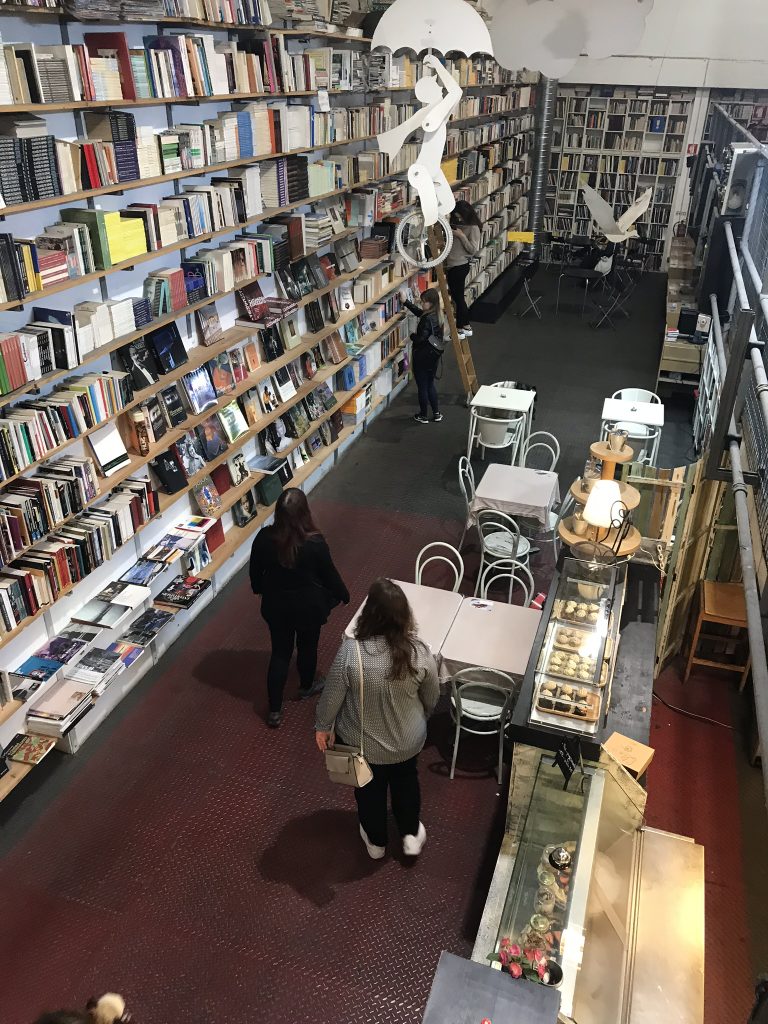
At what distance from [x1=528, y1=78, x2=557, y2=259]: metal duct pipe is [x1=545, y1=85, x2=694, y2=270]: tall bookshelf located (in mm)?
361

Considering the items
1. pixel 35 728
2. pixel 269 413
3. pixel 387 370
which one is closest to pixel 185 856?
pixel 35 728

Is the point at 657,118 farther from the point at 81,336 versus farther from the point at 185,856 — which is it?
the point at 185,856

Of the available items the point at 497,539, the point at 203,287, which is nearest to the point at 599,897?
the point at 497,539

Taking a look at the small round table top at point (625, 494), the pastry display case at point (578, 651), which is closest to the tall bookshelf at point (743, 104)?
the small round table top at point (625, 494)

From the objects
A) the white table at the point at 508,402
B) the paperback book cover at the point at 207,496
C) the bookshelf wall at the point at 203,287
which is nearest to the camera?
the bookshelf wall at the point at 203,287

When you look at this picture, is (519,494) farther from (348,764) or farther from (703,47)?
(703,47)

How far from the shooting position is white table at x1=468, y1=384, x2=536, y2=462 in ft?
23.9

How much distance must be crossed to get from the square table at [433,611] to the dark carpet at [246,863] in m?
0.63

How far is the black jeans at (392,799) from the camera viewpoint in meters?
3.60

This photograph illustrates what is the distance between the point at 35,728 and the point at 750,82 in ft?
46.6

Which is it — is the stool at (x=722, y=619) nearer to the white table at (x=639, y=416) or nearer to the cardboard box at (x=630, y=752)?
the cardboard box at (x=630, y=752)

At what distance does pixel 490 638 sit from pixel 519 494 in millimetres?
1894

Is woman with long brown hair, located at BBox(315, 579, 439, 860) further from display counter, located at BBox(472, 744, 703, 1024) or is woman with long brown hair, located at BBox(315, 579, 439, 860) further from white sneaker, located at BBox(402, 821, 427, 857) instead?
display counter, located at BBox(472, 744, 703, 1024)

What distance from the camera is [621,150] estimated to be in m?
14.4
